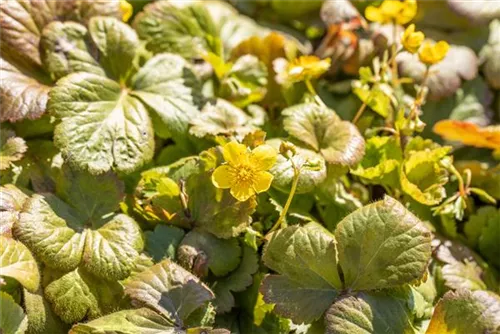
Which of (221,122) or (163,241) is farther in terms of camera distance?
(221,122)

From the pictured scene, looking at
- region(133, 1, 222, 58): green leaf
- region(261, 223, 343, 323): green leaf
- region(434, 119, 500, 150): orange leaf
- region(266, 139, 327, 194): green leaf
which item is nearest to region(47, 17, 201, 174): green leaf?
region(133, 1, 222, 58): green leaf

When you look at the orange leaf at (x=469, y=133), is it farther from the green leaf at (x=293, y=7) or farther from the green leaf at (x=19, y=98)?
the green leaf at (x=19, y=98)

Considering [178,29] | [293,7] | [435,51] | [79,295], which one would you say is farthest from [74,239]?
[293,7]

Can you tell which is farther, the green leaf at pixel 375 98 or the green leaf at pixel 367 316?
the green leaf at pixel 375 98

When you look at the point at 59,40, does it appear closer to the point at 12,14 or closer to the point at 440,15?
the point at 12,14

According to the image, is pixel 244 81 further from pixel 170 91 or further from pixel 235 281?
pixel 235 281

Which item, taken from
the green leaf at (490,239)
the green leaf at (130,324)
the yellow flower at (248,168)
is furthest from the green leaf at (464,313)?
the green leaf at (130,324)

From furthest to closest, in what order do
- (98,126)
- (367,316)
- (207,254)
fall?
(98,126)
(207,254)
(367,316)
